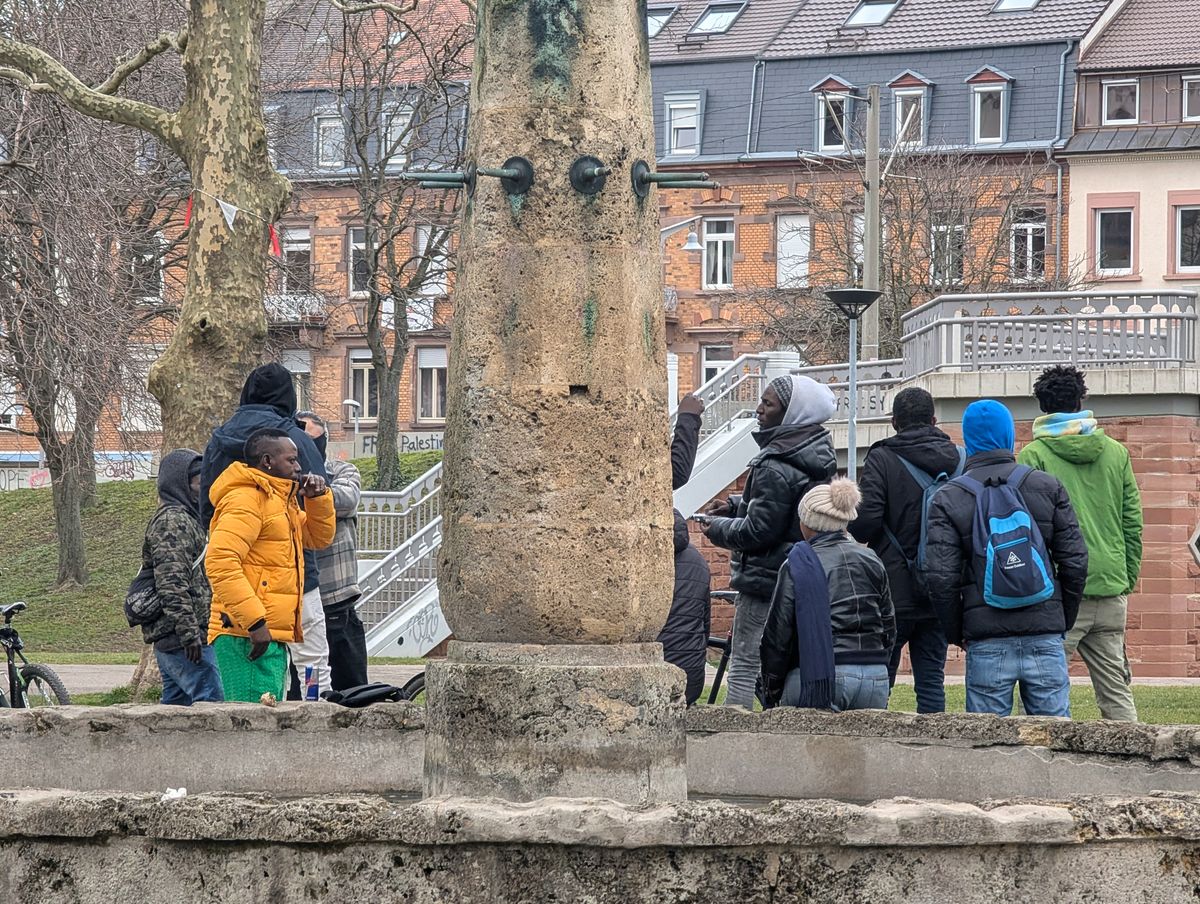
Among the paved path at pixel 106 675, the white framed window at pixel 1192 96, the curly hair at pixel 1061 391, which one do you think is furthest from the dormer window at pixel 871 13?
the curly hair at pixel 1061 391

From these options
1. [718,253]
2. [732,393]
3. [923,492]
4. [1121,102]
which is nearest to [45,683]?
[923,492]

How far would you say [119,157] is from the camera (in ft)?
75.3

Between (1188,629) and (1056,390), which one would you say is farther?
(1188,629)

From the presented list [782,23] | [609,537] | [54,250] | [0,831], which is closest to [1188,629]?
[54,250]

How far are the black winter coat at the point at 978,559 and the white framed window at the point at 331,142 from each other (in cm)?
3178

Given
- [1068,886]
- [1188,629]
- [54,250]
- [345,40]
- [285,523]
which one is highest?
[345,40]

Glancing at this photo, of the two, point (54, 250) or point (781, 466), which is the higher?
point (54, 250)

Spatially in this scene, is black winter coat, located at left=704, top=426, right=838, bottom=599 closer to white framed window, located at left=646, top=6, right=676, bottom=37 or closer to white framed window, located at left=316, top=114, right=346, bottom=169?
white framed window, located at left=316, top=114, right=346, bottom=169

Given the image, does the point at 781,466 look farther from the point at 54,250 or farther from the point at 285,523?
the point at 54,250

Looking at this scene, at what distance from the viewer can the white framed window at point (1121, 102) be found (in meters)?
47.6

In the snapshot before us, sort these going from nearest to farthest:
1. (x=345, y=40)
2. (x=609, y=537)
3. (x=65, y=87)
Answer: (x=609, y=537)
(x=65, y=87)
(x=345, y=40)

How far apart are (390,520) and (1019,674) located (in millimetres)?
18850

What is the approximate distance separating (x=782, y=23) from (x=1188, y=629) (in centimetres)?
3223

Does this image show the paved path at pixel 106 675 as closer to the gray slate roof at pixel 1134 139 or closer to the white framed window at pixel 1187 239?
the gray slate roof at pixel 1134 139
